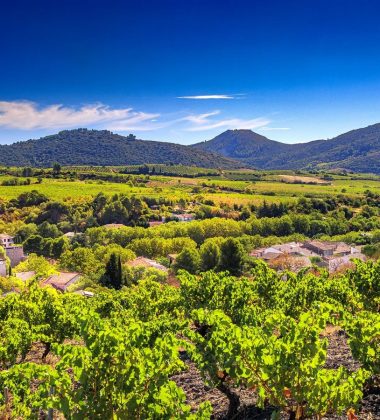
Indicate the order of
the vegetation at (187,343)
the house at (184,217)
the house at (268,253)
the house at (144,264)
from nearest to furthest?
the vegetation at (187,343)
the house at (144,264)
the house at (268,253)
the house at (184,217)

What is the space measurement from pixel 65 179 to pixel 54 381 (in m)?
148

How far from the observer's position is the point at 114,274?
5012cm

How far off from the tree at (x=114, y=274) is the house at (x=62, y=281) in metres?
3.89

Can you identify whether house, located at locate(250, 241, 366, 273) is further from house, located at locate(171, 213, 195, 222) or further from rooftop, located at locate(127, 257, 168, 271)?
house, located at locate(171, 213, 195, 222)

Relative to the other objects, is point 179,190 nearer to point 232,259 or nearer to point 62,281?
point 232,259

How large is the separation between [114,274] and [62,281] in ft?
19.4

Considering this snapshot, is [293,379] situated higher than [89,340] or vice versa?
[89,340]

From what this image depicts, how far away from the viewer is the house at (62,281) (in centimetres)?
4747

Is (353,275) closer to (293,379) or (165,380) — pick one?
(293,379)

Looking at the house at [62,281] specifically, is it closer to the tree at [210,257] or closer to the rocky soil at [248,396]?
the tree at [210,257]

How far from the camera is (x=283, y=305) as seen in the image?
17.7 meters

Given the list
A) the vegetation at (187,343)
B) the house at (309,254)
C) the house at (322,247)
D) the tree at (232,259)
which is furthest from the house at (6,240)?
the house at (322,247)

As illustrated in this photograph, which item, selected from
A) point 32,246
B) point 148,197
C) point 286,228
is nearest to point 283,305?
point 32,246

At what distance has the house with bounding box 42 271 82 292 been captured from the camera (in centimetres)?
4747
